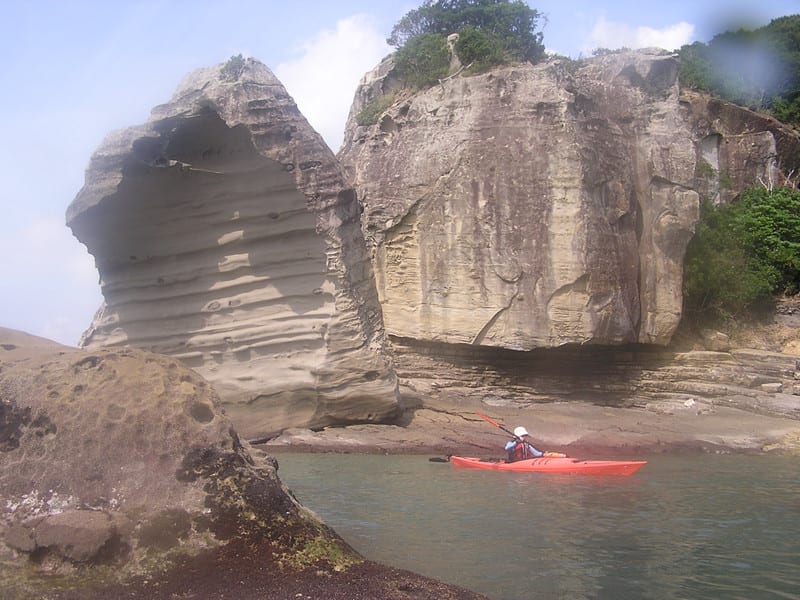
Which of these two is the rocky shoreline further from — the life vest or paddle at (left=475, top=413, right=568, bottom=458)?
the life vest

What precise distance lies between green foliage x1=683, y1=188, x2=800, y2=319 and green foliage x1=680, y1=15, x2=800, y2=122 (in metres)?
5.75

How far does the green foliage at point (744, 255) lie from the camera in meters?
16.6

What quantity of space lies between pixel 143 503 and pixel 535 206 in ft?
37.5

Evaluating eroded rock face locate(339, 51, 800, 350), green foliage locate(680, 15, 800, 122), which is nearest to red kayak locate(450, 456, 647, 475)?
eroded rock face locate(339, 51, 800, 350)

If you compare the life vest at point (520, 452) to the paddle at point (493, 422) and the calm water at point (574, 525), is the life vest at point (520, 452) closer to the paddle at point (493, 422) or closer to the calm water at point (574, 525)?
the calm water at point (574, 525)

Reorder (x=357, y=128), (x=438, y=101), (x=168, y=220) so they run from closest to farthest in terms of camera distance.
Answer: (x=168, y=220) < (x=438, y=101) < (x=357, y=128)

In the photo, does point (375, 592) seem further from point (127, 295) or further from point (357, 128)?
point (357, 128)

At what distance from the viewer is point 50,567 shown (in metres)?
4.09

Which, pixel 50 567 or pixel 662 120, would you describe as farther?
pixel 662 120

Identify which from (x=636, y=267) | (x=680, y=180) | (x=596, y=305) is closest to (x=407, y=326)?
(x=596, y=305)

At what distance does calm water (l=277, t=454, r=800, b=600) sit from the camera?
5.39 meters

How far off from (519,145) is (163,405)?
1137 centimetres

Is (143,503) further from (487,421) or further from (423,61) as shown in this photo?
(423,61)

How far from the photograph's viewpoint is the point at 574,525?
7.12 m
